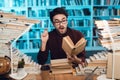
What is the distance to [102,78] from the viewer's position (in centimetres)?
162

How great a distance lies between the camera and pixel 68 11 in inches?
A: 163

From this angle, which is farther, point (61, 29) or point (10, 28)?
point (61, 29)

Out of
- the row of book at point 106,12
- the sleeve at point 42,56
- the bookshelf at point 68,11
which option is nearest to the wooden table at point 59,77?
the sleeve at point 42,56

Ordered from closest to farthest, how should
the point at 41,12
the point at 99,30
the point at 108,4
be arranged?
1. the point at 99,30
2. the point at 41,12
3. the point at 108,4

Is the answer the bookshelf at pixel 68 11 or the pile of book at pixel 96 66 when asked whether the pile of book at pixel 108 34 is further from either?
the bookshelf at pixel 68 11

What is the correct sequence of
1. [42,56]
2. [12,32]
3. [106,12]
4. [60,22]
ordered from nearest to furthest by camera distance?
[12,32] → [42,56] → [60,22] → [106,12]

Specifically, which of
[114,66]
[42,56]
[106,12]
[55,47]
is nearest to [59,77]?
[114,66]

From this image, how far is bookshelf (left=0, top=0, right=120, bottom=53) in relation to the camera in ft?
13.0

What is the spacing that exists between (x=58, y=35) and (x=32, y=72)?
1.05 m

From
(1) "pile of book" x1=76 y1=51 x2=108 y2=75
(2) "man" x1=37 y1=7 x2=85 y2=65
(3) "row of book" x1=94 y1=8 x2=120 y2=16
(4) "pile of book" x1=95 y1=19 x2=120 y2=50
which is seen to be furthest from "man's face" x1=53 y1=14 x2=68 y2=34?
(3) "row of book" x1=94 y1=8 x2=120 y2=16

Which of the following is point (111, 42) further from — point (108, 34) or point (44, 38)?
point (44, 38)

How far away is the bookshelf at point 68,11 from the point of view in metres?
3.96

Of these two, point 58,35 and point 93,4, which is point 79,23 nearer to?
point 93,4

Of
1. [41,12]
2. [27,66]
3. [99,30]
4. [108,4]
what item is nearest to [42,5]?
→ [41,12]
